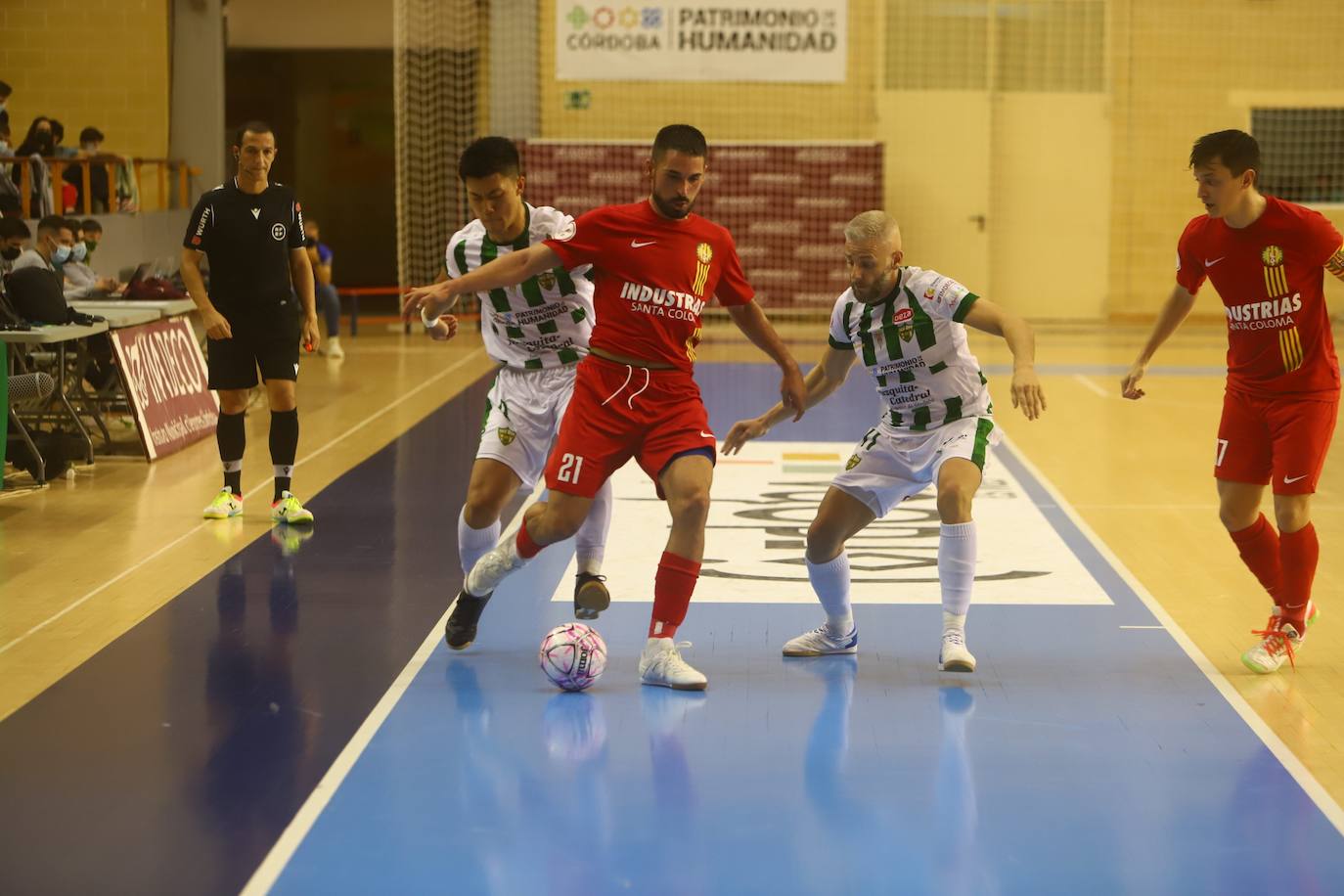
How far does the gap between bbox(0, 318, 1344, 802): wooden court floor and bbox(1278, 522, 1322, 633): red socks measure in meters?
0.21

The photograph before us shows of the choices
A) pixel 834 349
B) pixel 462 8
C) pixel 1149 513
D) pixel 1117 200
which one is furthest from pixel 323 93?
pixel 834 349

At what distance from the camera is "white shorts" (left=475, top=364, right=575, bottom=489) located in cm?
588

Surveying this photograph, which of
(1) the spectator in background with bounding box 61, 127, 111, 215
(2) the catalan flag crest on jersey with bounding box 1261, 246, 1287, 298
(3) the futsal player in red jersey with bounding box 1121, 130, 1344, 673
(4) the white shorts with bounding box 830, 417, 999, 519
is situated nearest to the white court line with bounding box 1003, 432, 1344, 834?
(3) the futsal player in red jersey with bounding box 1121, 130, 1344, 673

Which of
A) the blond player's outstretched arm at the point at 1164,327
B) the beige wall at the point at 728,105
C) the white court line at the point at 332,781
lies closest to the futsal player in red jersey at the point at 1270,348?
the blond player's outstretched arm at the point at 1164,327

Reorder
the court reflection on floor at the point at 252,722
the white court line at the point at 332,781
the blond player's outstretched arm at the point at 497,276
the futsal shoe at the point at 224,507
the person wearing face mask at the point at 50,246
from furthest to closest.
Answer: the person wearing face mask at the point at 50,246
the futsal shoe at the point at 224,507
the blond player's outstretched arm at the point at 497,276
the court reflection on floor at the point at 252,722
the white court line at the point at 332,781

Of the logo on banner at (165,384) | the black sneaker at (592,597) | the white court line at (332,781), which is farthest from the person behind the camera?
the logo on banner at (165,384)

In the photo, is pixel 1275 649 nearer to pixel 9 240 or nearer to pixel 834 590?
pixel 834 590

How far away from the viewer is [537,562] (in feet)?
24.2

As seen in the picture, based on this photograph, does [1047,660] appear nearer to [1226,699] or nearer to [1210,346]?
[1226,699]

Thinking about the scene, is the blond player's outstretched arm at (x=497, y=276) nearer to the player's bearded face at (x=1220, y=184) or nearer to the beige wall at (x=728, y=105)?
the player's bearded face at (x=1220, y=184)

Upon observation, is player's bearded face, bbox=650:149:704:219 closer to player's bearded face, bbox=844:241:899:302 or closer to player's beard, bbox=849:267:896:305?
player's bearded face, bbox=844:241:899:302

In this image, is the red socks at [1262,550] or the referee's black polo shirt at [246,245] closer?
the red socks at [1262,550]

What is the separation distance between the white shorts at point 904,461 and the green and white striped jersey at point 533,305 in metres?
1.16

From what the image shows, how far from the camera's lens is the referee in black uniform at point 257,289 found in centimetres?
807
